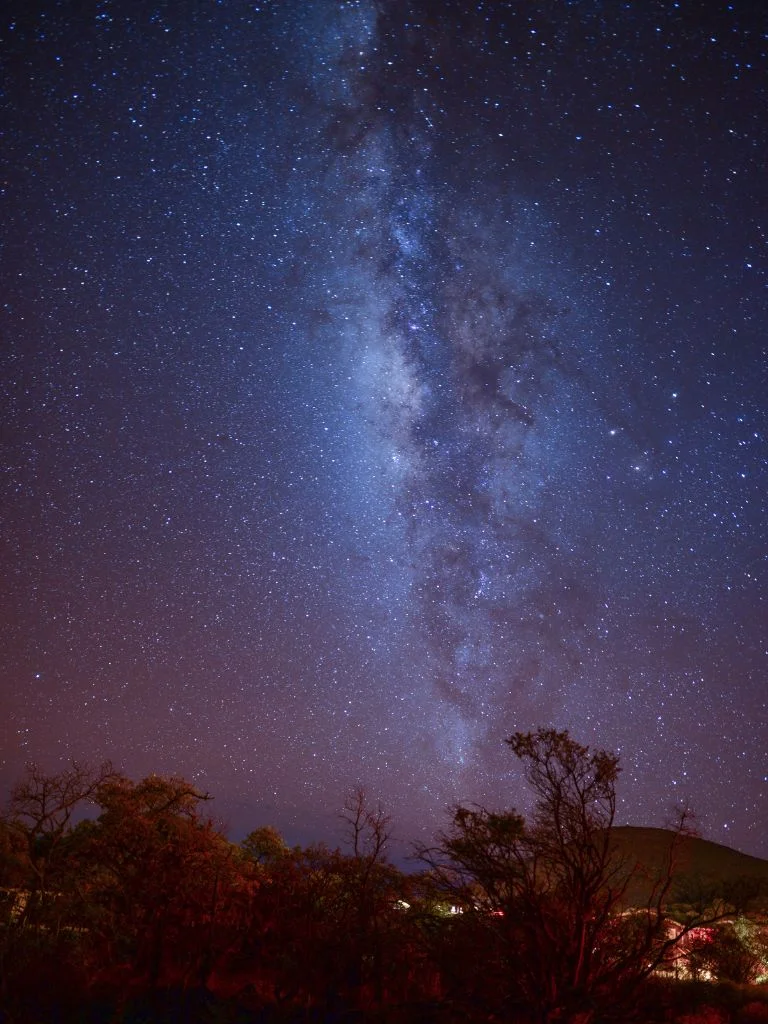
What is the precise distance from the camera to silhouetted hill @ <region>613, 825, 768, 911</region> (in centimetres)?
1752

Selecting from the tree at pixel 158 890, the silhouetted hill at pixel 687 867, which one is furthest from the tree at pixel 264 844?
the silhouetted hill at pixel 687 867

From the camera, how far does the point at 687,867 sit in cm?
5862

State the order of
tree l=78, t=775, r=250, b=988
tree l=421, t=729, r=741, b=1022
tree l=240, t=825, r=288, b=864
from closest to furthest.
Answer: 1. tree l=421, t=729, r=741, b=1022
2. tree l=78, t=775, r=250, b=988
3. tree l=240, t=825, r=288, b=864

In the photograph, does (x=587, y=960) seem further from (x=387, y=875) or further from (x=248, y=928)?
(x=248, y=928)

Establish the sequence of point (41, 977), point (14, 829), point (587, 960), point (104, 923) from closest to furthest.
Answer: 1. point (587, 960)
2. point (41, 977)
3. point (104, 923)
4. point (14, 829)

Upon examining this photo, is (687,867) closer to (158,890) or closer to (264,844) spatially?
(264,844)

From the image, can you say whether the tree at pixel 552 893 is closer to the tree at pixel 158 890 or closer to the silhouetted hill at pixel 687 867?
the silhouetted hill at pixel 687 867

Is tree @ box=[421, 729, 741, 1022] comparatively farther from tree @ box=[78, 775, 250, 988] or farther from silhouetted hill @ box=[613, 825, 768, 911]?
tree @ box=[78, 775, 250, 988]

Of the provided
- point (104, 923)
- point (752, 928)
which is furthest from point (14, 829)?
point (752, 928)

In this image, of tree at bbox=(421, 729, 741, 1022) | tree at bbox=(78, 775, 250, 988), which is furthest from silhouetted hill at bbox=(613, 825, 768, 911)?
tree at bbox=(78, 775, 250, 988)

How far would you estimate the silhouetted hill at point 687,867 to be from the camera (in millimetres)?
17516

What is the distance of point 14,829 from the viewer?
97.4ft

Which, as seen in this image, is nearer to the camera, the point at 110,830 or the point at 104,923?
the point at 104,923

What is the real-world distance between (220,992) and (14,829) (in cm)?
1097
